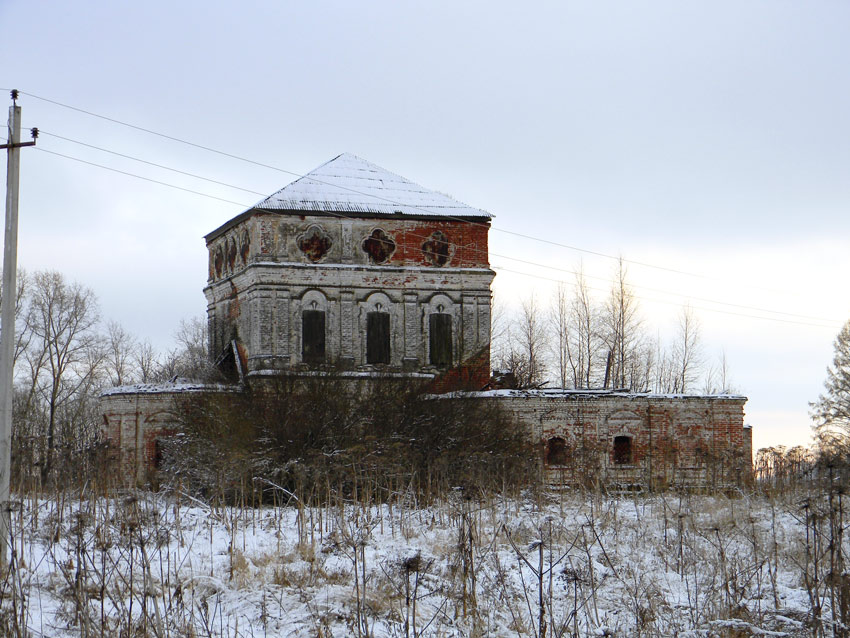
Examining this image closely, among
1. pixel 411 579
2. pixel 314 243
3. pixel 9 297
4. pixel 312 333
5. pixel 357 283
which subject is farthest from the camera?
pixel 357 283

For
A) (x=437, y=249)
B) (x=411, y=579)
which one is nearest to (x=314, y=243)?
(x=437, y=249)

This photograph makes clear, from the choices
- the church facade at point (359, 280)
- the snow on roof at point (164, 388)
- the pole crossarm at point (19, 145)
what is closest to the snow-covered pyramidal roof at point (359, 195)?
the church facade at point (359, 280)

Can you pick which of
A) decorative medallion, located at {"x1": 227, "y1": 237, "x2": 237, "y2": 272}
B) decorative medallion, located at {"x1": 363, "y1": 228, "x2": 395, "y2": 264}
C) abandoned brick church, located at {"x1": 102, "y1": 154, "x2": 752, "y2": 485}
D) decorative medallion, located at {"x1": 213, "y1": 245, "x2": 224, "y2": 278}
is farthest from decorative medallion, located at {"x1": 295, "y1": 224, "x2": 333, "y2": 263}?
decorative medallion, located at {"x1": 213, "y1": 245, "x2": 224, "y2": 278}

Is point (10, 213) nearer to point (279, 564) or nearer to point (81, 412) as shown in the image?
point (279, 564)

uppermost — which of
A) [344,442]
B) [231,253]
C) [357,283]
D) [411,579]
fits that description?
[231,253]

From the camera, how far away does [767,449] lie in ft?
59.5

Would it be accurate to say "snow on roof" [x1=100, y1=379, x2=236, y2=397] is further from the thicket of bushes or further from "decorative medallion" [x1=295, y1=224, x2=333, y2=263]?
"decorative medallion" [x1=295, y1=224, x2=333, y2=263]

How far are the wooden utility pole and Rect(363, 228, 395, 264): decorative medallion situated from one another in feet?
67.9

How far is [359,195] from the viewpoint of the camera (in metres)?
31.9

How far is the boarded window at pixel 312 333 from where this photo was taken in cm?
3047

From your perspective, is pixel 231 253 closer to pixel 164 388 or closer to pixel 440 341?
pixel 164 388

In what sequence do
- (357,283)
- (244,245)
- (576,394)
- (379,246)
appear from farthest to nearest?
(244,245)
(379,246)
(357,283)
(576,394)

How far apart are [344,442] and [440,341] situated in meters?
12.1

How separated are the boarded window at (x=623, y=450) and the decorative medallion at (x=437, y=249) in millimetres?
9420
